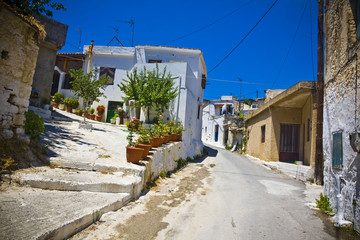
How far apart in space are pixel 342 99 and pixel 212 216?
154 inches

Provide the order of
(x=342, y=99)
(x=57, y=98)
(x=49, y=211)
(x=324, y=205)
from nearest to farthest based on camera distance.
A: (x=49, y=211), (x=342, y=99), (x=324, y=205), (x=57, y=98)

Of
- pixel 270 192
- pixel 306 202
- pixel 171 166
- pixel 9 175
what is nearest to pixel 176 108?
pixel 171 166

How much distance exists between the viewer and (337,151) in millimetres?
4918

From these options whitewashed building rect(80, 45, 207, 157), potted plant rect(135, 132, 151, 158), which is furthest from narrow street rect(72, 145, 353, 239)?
whitewashed building rect(80, 45, 207, 157)

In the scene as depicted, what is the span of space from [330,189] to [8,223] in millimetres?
6345

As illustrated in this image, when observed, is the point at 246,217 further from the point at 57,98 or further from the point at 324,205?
the point at 57,98

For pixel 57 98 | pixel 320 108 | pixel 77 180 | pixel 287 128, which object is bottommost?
pixel 77 180

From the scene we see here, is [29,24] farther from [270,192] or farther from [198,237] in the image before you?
[270,192]

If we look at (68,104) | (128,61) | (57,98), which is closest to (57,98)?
(57,98)

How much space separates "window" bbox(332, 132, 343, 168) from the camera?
15.6 feet

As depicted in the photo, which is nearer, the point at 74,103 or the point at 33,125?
the point at 33,125

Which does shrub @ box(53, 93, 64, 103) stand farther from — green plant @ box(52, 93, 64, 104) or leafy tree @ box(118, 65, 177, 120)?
leafy tree @ box(118, 65, 177, 120)

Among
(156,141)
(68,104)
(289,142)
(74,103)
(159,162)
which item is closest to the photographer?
(159,162)

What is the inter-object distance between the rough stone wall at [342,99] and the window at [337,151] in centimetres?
12
